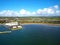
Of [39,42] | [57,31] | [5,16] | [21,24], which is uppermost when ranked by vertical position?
[5,16]

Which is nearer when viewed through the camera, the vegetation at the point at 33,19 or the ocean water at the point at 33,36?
the ocean water at the point at 33,36

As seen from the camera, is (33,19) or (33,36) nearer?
(33,36)

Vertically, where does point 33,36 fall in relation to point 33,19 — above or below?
below

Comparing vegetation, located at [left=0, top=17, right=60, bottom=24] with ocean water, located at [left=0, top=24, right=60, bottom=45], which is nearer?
ocean water, located at [left=0, top=24, right=60, bottom=45]

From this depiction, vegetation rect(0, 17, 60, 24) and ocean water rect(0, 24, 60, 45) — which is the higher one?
vegetation rect(0, 17, 60, 24)

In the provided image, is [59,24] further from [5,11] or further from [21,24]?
[5,11]

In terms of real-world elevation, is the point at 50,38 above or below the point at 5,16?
below

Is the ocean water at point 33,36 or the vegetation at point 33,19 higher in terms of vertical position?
A: the vegetation at point 33,19

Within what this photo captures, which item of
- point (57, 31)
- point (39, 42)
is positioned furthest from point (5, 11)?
point (57, 31)
